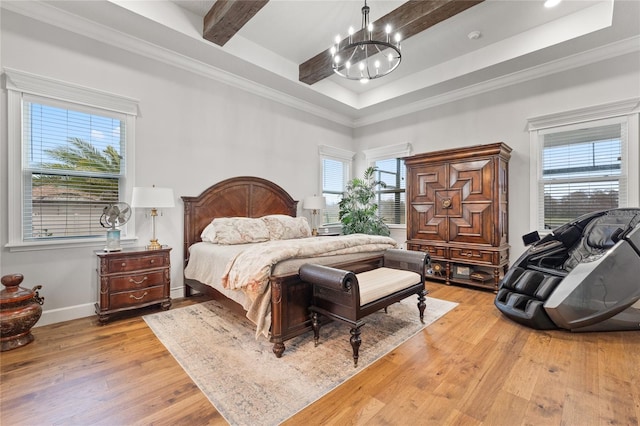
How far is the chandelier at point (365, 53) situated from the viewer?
2.48 meters

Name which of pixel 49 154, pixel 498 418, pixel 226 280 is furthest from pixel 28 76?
pixel 498 418

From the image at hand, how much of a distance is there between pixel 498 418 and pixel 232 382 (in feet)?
5.28

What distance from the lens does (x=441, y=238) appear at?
440cm

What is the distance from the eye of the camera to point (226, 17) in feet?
9.89

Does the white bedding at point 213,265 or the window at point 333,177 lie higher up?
the window at point 333,177

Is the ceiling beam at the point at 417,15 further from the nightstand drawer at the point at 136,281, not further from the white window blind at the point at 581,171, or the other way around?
the nightstand drawer at the point at 136,281

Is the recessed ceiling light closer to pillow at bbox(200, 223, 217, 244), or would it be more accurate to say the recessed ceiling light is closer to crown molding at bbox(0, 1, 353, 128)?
crown molding at bbox(0, 1, 353, 128)

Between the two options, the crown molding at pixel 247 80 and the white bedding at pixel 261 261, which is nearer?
the white bedding at pixel 261 261

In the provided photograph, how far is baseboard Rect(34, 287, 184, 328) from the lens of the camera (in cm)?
284

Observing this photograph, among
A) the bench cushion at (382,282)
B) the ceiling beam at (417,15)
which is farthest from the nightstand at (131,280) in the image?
the ceiling beam at (417,15)

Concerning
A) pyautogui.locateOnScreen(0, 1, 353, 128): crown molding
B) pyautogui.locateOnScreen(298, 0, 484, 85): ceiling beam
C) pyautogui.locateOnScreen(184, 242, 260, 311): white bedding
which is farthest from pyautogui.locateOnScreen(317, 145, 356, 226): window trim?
pyautogui.locateOnScreen(184, 242, 260, 311): white bedding

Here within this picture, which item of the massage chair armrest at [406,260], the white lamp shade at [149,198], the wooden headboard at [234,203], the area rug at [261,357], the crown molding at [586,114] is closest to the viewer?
the area rug at [261,357]

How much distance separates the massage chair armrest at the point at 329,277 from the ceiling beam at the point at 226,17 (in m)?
2.59

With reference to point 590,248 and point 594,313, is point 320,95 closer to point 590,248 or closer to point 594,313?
point 590,248
